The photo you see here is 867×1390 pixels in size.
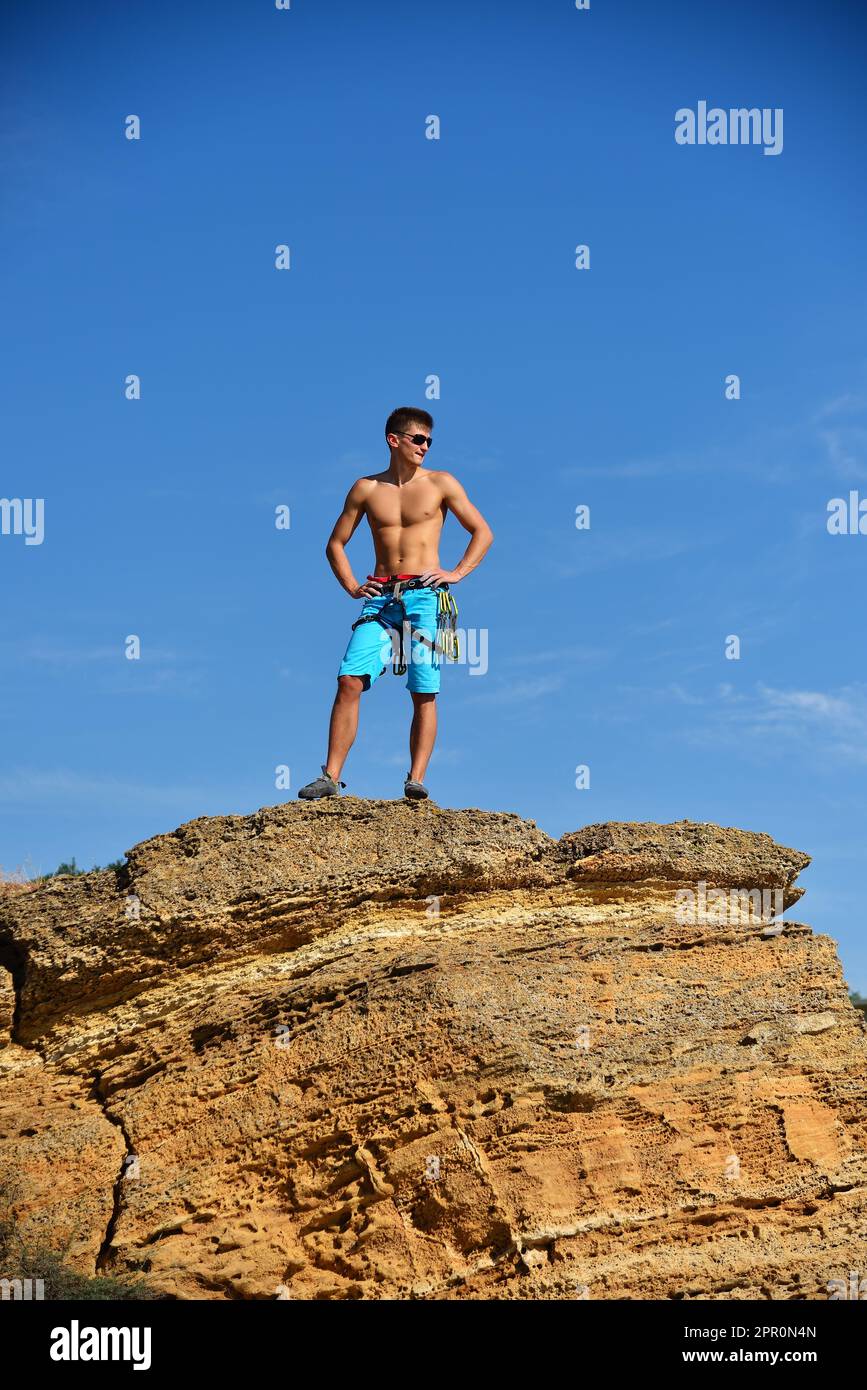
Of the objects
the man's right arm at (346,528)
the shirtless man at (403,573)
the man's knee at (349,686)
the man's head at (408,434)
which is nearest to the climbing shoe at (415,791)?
the shirtless man at (403,573)

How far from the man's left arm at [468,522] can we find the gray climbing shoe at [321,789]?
191cm

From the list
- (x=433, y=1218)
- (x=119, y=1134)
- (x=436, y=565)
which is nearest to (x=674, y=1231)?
(x=433, y=1218)

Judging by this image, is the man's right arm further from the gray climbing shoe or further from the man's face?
the gray climbing shoe

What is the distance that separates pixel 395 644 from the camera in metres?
10.9

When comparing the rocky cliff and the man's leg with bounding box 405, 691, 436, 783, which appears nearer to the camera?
the rocky cliff

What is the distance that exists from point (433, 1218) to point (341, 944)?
205 centimetres

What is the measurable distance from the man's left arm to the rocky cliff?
2.06m

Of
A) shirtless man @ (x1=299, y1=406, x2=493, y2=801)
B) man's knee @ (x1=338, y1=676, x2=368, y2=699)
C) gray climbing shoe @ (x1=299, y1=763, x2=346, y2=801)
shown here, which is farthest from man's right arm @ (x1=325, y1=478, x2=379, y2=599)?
gray climbing shoe @ (x1=299, y1=763, x2=346, y2=801)

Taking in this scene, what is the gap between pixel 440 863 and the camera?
9.80 meters

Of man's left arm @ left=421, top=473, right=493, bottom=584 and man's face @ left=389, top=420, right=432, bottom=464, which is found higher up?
man's face @ left=389, top=420, right=432, bottom=464

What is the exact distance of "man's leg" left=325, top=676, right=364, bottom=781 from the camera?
10.5 metres

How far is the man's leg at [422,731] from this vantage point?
1066 cm
